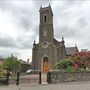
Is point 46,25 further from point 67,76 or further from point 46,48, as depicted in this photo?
point 67,76

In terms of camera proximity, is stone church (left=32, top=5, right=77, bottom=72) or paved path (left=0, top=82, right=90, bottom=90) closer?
paved path (left=0, top=82, right=90, bottom=90)

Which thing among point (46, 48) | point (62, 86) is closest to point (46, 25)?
point (46, 48)

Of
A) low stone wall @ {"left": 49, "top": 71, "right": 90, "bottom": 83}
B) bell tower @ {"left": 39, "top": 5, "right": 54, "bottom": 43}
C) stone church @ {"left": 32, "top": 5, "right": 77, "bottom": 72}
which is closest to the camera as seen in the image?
low stone wall @ {"left": 49, "top": 71, "right": 90, "bottom": 83}

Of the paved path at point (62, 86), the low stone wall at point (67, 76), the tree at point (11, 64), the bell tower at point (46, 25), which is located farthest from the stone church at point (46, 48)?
the paved path at point (62, 86)

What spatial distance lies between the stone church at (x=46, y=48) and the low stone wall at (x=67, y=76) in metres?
20.1

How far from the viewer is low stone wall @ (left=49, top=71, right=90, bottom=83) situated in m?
13.7

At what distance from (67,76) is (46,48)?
22.2 m

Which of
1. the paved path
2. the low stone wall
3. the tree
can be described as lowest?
the paved path

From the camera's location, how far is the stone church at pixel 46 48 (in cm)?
3628

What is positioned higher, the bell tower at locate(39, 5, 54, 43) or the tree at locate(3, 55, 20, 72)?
the bell tower at locate(39, 5, 54, 43)

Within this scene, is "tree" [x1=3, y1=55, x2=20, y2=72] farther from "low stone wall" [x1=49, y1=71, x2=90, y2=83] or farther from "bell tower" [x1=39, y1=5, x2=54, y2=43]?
"low stone wall" [x1=49, y1=71, x2=90, y2=83]

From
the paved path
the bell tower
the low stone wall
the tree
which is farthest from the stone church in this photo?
the paved path

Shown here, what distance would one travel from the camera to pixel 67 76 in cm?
1473

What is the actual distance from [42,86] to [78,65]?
12.1 metres
